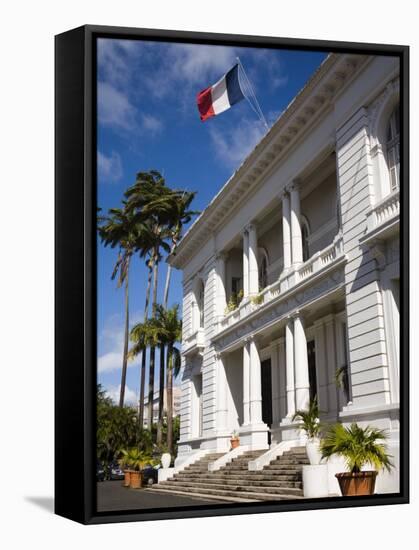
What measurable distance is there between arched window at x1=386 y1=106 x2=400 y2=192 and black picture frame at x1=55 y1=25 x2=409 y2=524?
2968 mm

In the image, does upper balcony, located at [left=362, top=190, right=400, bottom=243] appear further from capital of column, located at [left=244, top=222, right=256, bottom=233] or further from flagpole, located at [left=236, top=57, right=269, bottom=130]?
capital of column, located at [left=244, top=222, right=256, bottom=233]

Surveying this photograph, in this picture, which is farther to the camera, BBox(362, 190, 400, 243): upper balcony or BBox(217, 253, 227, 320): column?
BBox(217, 253, 227, 320): column

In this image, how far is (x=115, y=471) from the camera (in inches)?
352

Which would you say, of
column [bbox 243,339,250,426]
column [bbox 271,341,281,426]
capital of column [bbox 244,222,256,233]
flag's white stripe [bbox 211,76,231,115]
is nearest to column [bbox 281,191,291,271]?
capital of column [bbox 244,222,256,233]

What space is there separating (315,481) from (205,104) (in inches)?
199

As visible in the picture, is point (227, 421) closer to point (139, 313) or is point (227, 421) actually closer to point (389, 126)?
point (139, 313)

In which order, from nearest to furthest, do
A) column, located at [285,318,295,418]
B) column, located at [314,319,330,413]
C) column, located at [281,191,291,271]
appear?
column, located at [314,319,330,413]
column, located at [285,318,295,418]
column, located at [281,191,291,271]

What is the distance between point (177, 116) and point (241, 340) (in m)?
4.59

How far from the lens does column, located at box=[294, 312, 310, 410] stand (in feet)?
39.5

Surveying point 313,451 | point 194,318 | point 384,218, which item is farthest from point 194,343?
point 384,218

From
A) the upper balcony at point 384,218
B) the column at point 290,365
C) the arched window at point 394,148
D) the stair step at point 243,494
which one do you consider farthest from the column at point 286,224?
the stair step at point 243,494

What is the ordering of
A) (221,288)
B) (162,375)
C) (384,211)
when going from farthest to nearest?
1. (221,288)
2. (384,211)
3. (162,375)

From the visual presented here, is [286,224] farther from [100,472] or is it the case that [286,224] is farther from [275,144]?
[100,472]

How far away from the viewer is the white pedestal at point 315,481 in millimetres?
9969
